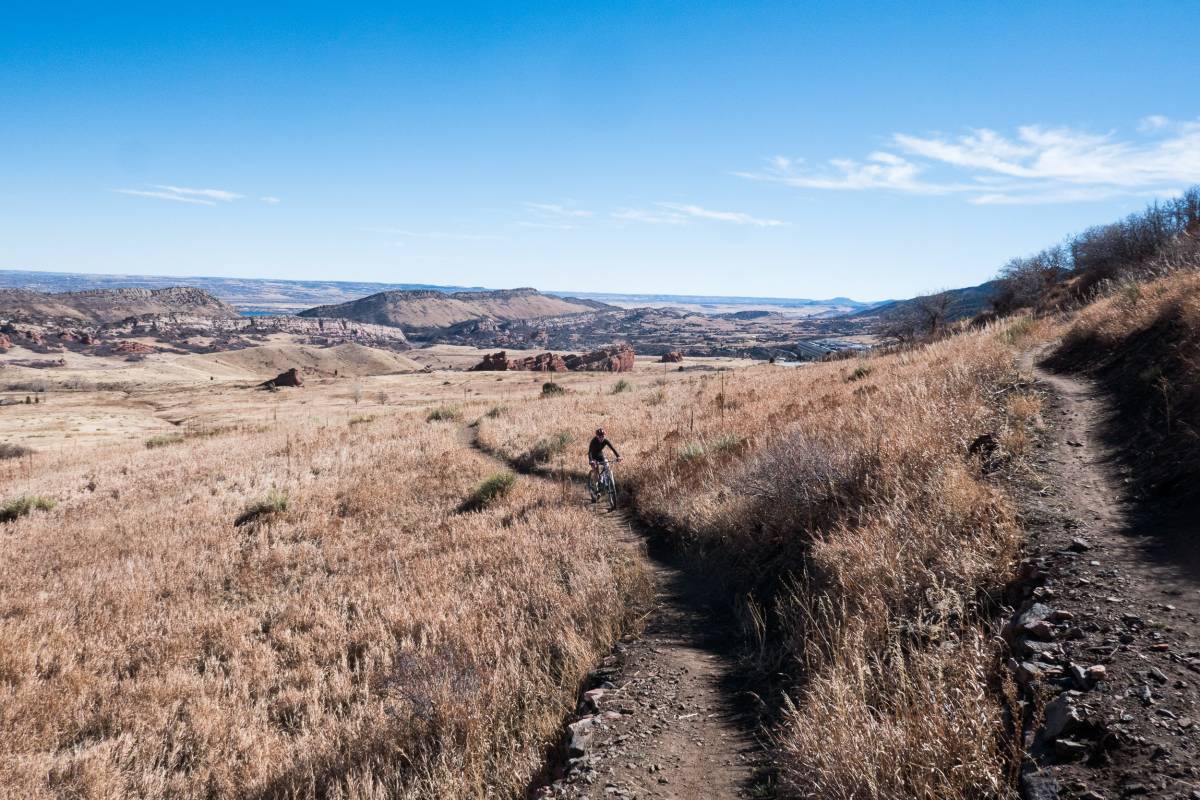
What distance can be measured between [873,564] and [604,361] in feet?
311

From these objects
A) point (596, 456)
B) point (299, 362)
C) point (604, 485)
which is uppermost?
point (596, 456)

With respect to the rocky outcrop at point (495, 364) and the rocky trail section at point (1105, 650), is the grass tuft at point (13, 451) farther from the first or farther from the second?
the rocky outcrop at point (495, 364)

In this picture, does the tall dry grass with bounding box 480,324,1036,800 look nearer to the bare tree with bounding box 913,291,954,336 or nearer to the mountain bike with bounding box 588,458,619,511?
the mountain bike with bounding box 588,458,619,511

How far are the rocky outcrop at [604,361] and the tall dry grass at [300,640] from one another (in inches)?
3224

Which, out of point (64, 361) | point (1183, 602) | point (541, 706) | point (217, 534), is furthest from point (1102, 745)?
point (64, 361)

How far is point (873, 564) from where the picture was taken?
18.1 ft

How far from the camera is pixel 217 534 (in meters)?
13.2

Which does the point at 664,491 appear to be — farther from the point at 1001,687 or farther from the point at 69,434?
the point at 69,434

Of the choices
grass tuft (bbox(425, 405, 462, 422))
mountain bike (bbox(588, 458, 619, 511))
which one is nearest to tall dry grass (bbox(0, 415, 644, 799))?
mountain bike (bbox(588, 458, 619, 511))

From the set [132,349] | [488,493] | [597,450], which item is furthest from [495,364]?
[132,349]

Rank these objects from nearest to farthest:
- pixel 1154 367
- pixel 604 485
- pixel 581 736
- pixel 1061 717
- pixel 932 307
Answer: pixel 1061 717
pixel 581 736
pixel 1154 367
pixel 604 485
pixel 932 307

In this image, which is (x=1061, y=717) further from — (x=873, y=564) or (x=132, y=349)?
(x=132, y=349)

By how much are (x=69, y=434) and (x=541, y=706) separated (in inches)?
1956

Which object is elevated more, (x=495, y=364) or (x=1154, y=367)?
(x=1154, y=367)
